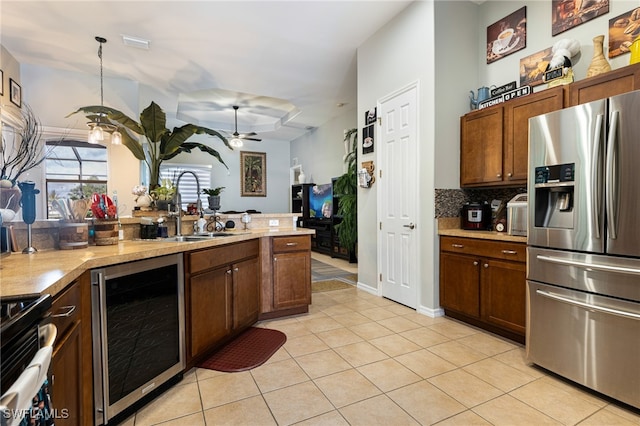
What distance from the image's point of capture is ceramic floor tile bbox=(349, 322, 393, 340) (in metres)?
2.83

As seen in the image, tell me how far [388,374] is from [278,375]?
Answer: 77cm

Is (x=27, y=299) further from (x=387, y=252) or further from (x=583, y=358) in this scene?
(x=387, y=252)

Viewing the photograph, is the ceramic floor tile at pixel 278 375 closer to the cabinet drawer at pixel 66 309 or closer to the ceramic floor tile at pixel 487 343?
the cabinet drawer at pixel 66 309

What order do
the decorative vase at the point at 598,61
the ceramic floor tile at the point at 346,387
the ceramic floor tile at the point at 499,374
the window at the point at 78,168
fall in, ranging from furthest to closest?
the window at the point at 78,168 → the decorative vase at the point at 598,61 → the ceramic floor tile at the point at 499,374 → the ceramic floor tile at the point at 346,387

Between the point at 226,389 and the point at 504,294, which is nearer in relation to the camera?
the point at 226,389

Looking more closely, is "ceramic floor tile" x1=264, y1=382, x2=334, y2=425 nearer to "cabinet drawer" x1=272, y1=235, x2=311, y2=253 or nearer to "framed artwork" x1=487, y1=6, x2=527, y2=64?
"cabinet drawer" x1=272, y1=235, x2=311, y2=253

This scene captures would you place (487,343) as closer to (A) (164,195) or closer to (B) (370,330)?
(B) (370,330)

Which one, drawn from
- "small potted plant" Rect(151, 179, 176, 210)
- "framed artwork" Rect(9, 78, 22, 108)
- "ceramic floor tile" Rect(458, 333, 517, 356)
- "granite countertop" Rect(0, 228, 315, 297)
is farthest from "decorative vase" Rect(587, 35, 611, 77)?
"framed artwork" Rect(9, 78, 22, 108)

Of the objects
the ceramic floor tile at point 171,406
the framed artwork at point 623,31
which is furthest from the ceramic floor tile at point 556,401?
the framed artwork at point 623,31

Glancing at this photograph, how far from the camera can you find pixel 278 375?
7.10ft

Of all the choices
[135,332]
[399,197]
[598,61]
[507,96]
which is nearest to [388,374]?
[135,332]

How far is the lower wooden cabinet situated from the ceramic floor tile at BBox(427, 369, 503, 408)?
0.75 metres

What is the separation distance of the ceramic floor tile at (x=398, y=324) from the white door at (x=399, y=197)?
0.35 m

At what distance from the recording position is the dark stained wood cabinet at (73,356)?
1.16 m
